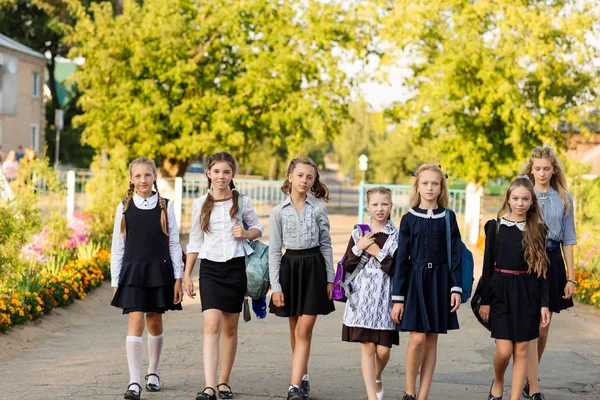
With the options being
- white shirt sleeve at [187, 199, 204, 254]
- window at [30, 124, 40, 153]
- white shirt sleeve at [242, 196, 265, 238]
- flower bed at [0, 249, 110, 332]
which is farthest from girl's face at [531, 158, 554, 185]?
window at [30, 124, 40, 153]

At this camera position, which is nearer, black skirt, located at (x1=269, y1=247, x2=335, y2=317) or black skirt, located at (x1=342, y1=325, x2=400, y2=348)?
black skirt, located at (x1=342, y1=325, x2=400, y2=348)

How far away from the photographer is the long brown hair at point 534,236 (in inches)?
244

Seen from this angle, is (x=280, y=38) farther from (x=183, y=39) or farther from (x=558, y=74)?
(x=558, y=74)

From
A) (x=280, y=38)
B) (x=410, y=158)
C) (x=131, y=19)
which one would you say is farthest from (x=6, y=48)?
(x=410, y=158)

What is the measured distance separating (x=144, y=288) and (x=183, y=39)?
22.4 meters

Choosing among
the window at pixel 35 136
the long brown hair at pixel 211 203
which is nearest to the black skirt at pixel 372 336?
the long brown hair at pixel 211 203

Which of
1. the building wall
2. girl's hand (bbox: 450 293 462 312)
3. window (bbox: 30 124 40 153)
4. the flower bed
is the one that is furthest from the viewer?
window (bbox: 30 124 40 153)

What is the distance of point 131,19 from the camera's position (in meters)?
28.9

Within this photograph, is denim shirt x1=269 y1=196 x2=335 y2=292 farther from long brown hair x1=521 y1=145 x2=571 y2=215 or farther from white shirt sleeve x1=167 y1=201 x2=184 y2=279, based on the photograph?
long brown hair x1=521 y1=145 x2=571 y2=215

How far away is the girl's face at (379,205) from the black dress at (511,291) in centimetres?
71

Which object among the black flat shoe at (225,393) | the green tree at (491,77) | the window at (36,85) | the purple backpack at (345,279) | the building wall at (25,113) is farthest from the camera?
the window at (36,85)

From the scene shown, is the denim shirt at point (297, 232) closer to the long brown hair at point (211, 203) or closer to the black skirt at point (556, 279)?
the long brown hair at point (211, 203)

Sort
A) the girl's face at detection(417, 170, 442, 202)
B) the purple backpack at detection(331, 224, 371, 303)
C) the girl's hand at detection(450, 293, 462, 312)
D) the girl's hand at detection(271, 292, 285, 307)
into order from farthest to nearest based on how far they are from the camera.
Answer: the girl's hand at detection(271, 292, 285, 307)
the purple backpack at detection(331, 224, 371, 303)
the girl's face at detection(417, 170, 442, 202)
the girl's hand at detection(450, 293, 462, 312)

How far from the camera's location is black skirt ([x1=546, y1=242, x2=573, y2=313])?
6793mm
